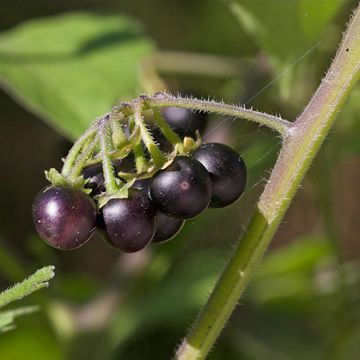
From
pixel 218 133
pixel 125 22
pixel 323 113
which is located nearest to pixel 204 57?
pixel 125 22

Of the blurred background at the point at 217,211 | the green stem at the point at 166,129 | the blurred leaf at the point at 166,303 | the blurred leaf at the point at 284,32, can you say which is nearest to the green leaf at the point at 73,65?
the blurred background at the point at 217,211

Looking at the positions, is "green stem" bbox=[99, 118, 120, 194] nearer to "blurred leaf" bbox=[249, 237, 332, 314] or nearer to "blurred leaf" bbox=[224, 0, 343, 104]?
"blurred leaf" bbox=[224, 0, 343, 104]

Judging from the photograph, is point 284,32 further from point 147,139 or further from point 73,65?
point 147,139

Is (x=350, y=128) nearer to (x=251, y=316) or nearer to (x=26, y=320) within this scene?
(x=251, y=316)

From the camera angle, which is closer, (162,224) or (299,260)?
(162,224)

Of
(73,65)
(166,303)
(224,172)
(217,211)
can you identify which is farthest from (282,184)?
(166,303)

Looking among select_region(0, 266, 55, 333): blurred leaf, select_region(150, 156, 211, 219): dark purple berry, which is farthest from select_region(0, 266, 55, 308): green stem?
select_region(150, 156, 211, 219): dark purple berry
